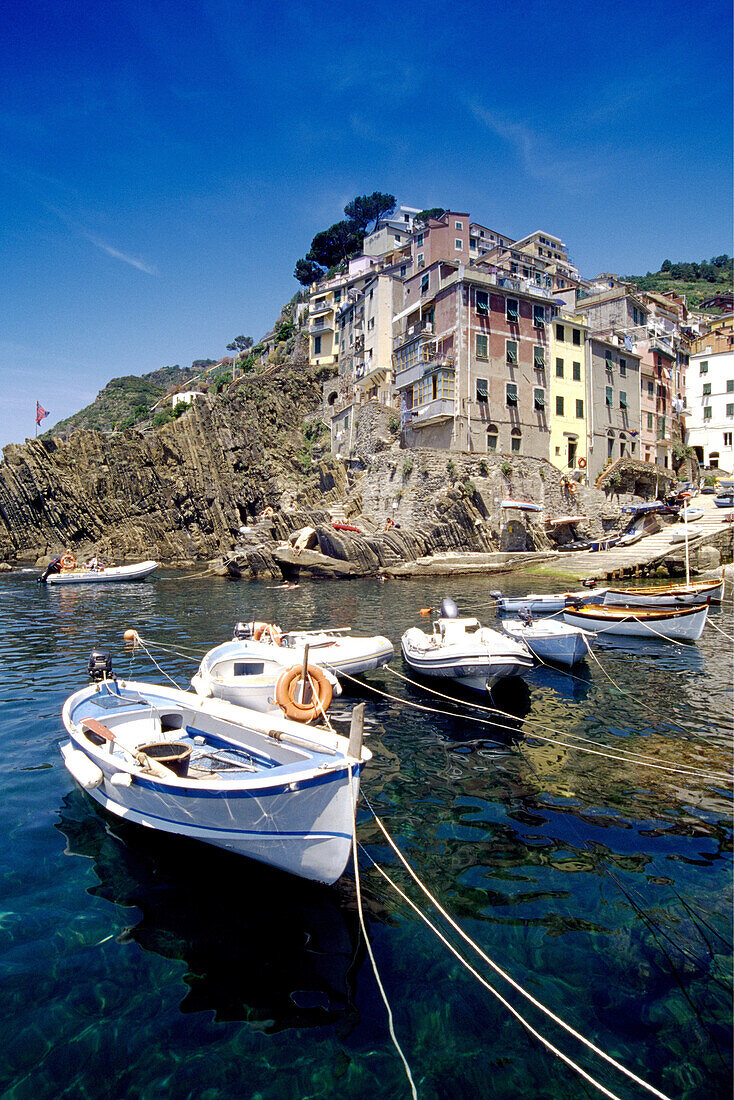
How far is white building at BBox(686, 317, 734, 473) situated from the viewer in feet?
189

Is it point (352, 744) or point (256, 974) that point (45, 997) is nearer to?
point (256, 974)

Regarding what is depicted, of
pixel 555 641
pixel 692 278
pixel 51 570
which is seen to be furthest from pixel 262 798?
pixel 692 278

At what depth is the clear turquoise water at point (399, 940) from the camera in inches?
173

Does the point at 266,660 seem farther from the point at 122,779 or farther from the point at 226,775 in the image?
the point at 122,779

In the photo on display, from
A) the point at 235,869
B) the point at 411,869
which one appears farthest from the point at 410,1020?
the point at 235,869

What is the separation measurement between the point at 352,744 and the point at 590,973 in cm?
284

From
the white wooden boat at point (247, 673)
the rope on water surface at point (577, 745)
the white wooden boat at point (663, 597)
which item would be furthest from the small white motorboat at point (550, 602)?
the white wooden boat at point (247, 673)

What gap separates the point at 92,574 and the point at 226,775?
34.0 metres

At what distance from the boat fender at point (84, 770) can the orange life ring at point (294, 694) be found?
330 cm

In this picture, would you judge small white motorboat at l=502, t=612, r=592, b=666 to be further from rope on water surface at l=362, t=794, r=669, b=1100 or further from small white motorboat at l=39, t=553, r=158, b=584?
small white motorboat at l=39, t=553, r=158, b=584

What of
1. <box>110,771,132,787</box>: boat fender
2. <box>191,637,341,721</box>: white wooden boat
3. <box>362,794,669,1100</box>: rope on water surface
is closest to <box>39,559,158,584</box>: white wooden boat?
<box>191,637,341,721</box>: white wooden boat

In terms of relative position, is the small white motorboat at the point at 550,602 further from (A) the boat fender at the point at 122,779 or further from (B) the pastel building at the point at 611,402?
(B) the pastel building at the point at 611,402

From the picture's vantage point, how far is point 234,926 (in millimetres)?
5824

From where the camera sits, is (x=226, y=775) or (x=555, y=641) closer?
(x=226, y=775)
